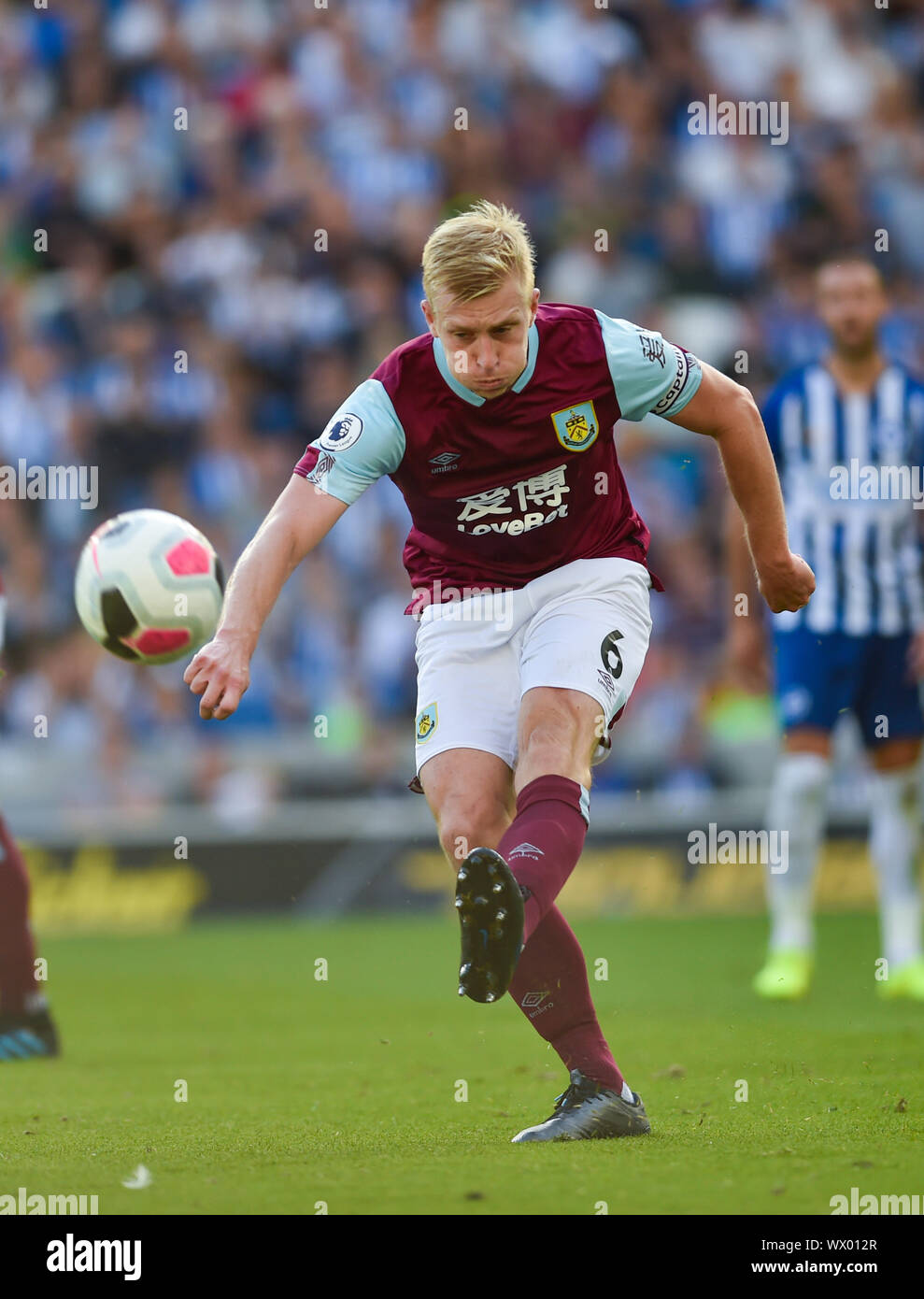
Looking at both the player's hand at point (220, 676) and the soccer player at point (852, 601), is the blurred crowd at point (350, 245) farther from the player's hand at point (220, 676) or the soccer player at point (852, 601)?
the player's hand at point (220, 676)

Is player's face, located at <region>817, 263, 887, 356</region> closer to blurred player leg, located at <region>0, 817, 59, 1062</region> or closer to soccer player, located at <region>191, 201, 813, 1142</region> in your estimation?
soccer player, located at <region>191, 201, 813, 1142</region>

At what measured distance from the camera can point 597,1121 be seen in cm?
440

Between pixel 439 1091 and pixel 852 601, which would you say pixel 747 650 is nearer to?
pixel 852 601

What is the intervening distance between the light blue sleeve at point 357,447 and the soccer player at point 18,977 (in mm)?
2146

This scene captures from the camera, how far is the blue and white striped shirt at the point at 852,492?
773cm

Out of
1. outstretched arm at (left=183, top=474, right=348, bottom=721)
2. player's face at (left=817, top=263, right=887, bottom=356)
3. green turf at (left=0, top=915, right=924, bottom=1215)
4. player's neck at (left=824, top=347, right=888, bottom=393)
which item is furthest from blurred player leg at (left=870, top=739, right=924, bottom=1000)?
outstretched arm at (left=183, top=474, right=348, bottom=721)

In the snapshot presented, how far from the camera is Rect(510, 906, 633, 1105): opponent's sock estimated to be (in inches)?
179

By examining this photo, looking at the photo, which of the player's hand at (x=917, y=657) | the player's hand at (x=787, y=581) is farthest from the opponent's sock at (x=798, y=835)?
the player's hand at (x=787, y=581)

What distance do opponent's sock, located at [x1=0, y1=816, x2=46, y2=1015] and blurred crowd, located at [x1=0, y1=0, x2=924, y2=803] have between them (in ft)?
18.4

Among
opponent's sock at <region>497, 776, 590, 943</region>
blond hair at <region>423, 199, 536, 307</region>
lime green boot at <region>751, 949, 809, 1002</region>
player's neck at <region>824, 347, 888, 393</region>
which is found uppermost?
player's neck at <region>824, 347, 888, 393</region>

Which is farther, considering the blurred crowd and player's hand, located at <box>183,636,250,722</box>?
the blurred crowd

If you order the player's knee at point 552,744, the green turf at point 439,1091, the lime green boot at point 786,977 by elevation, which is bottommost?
the green turf at point 439,1091
